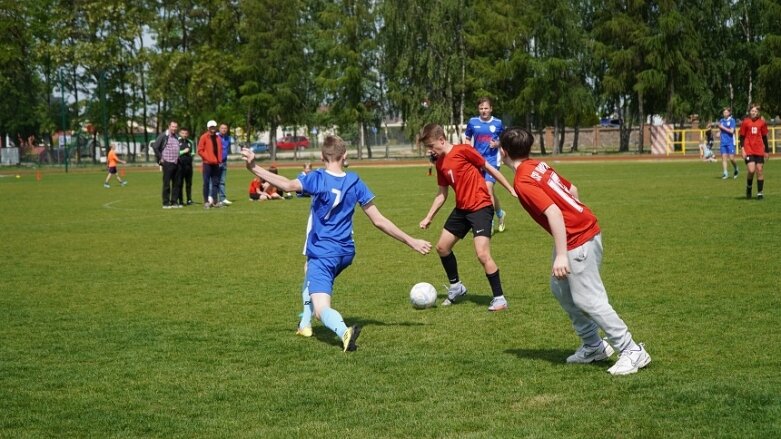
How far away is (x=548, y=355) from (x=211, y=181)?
693 inches

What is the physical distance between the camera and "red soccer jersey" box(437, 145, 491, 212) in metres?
9.98

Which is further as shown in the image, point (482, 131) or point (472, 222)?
point (482, 131)

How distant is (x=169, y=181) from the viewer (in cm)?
2423

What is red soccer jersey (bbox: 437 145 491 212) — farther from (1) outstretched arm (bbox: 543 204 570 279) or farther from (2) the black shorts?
(1) outstretched arm (bbox: 543 204 570 279)

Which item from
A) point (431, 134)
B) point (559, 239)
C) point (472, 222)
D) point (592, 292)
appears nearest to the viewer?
point (559, 239)

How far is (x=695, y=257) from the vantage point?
12.4 m

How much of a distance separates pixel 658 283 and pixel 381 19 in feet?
183

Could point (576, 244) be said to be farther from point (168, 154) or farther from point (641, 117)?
point (641, 117)

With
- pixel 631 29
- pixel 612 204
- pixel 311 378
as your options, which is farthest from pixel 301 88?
pixel 311 378

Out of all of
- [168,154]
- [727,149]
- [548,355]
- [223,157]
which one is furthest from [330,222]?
[727,149]

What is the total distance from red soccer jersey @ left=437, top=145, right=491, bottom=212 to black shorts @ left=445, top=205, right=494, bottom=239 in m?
0.05

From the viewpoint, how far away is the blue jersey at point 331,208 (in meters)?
7.94

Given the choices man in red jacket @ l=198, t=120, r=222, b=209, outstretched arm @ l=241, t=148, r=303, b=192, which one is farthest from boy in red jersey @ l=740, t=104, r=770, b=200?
outstretched arm @ l=241, t=148, r=303, b=192

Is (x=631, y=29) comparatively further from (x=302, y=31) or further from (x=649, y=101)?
(x=302, y=31)
